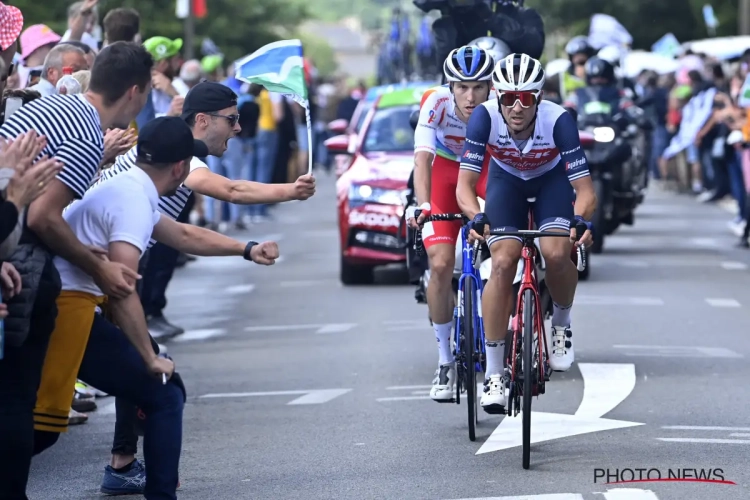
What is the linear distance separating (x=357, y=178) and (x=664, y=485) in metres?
9.72

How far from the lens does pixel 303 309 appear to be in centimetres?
1525

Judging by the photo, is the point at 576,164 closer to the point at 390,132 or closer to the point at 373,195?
the point at 373,195

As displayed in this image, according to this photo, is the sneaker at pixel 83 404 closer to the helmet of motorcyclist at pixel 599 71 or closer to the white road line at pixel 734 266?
the white road line at pixel 734 266

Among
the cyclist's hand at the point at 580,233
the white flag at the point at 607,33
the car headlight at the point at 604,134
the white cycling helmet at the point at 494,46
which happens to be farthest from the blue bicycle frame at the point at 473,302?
the white flag at the point at 607,33

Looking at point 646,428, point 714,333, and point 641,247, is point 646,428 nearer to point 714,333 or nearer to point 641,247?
point 714,333

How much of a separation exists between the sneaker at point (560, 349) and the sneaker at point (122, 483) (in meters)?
2.42

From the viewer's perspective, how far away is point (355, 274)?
17141 millimetres

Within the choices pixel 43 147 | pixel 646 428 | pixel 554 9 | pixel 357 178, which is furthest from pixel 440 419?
pixel 554 9

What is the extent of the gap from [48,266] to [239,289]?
11.3 metres

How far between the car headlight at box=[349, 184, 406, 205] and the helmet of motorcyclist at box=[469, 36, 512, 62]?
386cm

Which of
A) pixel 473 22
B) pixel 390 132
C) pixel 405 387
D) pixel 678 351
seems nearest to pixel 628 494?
pixel 405 387

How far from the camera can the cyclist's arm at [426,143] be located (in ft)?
31.3

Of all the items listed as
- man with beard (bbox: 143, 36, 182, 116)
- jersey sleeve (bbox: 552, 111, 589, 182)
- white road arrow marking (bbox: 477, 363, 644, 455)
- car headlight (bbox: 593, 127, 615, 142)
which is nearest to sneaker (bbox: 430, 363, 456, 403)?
white road arrow marking (bbox: 477, 363, 644, 455)

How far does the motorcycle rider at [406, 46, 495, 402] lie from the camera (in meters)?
9.34
